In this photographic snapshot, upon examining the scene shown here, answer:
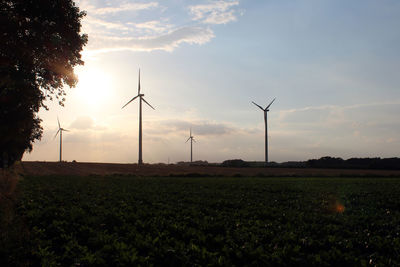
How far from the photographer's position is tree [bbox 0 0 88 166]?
85.6ft

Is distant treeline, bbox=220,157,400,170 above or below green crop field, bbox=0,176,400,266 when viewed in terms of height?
above

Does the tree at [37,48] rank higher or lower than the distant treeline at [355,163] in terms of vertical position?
higher

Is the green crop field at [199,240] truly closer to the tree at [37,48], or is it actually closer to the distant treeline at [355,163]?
the tree at [37,48]

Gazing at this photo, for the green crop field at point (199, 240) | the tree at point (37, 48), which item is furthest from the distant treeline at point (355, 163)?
the green crop field at point (199, 240)

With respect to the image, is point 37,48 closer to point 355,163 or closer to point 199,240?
point 199,240

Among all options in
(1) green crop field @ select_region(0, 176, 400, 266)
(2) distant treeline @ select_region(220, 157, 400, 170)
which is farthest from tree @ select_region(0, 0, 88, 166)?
(2) distant treeline @ select_region(220, 157, 400, 170)

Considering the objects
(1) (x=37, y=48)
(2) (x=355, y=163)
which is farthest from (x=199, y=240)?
(2) (x=355, y=163)

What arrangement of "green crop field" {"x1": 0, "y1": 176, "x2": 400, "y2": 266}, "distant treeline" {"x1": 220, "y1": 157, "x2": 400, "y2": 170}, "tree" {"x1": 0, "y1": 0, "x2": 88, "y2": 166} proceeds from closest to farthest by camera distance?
1. "green crop field" {"x1": 0, "y1": 176, "x2": 400, "y2": 266}
2. "tree" {"x1": 0, "y1": 0, "x2": 88, "y2": 166}
3. "distant treeline" {"x1": 220, "y1": 157, "x2": 400, "y2": 170}

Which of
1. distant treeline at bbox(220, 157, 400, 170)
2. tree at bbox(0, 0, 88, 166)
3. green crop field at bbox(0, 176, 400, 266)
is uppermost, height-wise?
tree at bbox(0, 0, 88, 166)

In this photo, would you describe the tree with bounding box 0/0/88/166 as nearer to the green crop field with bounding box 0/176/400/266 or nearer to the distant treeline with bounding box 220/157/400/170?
the green crop field with bounding box 0/176/400/266

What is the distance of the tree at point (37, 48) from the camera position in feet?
85.6

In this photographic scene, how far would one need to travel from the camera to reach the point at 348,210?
810 inches

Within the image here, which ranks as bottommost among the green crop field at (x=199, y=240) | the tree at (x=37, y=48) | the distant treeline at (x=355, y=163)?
the green crop field at (x=199, y=240)

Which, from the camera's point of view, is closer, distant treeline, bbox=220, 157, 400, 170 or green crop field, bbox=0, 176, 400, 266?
green crop field, bbox=0, 176, 400, 266
